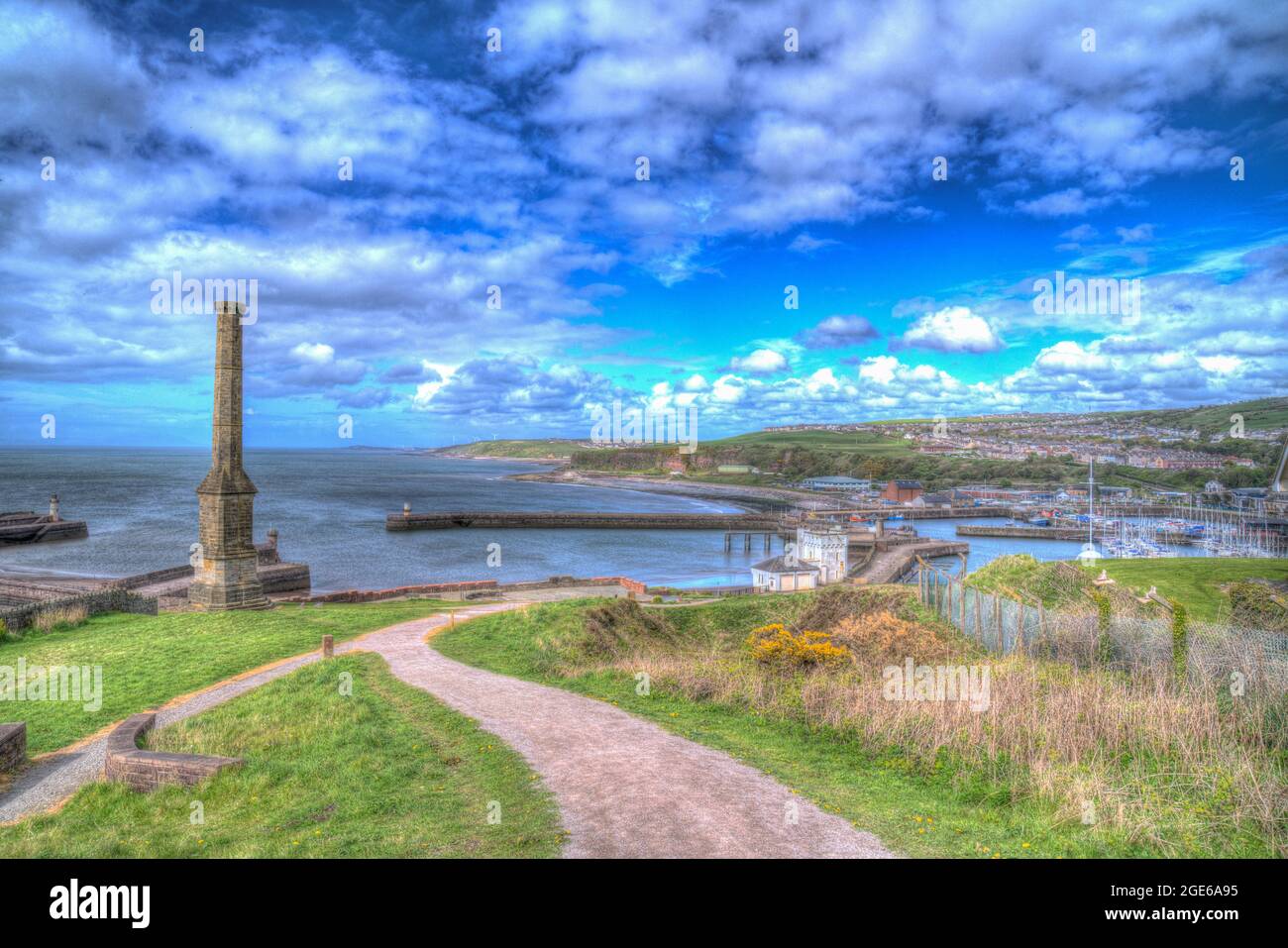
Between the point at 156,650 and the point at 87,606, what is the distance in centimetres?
708

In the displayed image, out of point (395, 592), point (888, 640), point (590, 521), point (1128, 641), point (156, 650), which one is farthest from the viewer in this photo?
point (590, 521)

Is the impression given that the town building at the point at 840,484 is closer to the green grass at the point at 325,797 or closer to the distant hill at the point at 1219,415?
the distant hill at the point at 1219,415

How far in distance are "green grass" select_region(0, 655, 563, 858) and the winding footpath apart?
401 mm

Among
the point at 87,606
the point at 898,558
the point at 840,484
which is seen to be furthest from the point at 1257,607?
the point at 840,484

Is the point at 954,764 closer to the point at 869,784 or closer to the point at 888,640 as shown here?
the point at 869,784

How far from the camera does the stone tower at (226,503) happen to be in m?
22.1

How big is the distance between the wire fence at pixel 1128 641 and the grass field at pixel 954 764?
1.31m

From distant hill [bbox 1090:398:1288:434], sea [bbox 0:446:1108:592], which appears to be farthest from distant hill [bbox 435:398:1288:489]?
sea [bbox 0:446:1108:592]

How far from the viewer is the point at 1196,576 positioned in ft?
69.7

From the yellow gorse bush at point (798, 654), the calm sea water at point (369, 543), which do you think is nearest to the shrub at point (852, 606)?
the yellow gorse bush at point (798, 654)

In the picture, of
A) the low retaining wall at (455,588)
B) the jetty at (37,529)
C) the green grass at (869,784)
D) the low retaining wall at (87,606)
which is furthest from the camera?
the jetty at (37,529)
